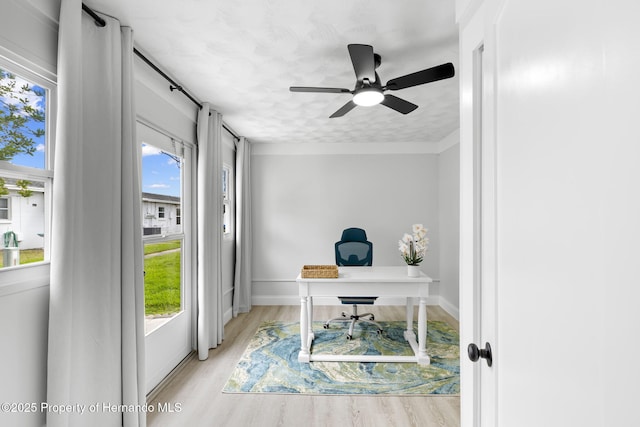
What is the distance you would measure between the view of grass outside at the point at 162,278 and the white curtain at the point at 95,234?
710 mm

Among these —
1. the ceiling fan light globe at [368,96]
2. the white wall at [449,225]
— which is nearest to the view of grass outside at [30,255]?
the ceiling fan light globe at [368,96]

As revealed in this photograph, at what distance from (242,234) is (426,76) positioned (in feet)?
10.9

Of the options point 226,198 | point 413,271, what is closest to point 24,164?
point 413,271

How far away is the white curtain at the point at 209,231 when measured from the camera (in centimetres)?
317

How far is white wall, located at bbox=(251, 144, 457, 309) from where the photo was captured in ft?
16.7

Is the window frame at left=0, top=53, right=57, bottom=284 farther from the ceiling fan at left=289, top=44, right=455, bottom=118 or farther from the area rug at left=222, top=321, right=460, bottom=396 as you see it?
the area rug at left=222, top=321, right=460, bottom=396

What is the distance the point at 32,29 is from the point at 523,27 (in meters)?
2.00

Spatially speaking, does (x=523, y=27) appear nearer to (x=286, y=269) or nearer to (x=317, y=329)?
(x=317, y=329)

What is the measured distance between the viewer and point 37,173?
1548 millimetres

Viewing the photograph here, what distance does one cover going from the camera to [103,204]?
1753 mm

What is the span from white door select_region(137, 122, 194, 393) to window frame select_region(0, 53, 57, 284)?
833 millimetres

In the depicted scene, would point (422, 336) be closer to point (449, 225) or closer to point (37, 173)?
point (449, 225)

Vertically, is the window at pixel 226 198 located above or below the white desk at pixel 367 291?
above

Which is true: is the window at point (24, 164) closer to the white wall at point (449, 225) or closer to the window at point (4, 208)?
the window at point (4, 208)
